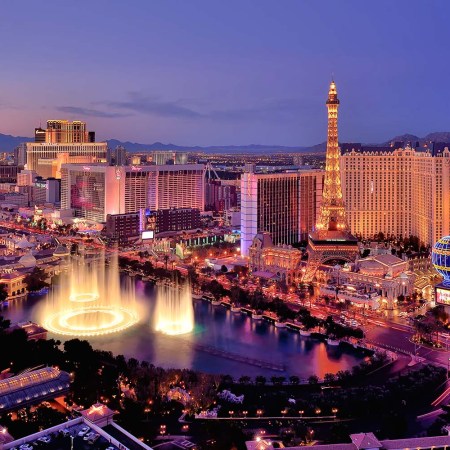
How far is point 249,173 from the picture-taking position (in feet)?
125

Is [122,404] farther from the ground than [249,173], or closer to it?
closer to it

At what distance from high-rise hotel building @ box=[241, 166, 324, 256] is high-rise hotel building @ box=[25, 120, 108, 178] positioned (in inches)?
1366

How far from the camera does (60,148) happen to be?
241 feet

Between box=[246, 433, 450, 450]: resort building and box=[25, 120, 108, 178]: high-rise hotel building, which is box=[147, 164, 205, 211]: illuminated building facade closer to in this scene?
box=[25, 120, 108, 178]: high-rise hotel building

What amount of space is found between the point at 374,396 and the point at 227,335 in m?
7.98

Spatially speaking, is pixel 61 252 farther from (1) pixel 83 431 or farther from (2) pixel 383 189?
(1) pixel 83 431

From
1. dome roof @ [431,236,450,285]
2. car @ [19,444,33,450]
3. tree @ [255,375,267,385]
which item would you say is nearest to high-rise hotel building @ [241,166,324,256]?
dome roof @ [431,236,450,285]

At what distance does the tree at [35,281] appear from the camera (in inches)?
1169

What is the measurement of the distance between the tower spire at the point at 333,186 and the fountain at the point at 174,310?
33.5 ft

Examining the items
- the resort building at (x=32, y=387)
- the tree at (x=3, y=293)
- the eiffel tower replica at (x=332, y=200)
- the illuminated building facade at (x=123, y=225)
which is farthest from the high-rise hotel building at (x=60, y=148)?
the resort building at (x=32, y=387)

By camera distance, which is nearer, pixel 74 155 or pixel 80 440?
pixel 80 440

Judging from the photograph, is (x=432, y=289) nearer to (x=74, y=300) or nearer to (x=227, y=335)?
(x=227, y=335)

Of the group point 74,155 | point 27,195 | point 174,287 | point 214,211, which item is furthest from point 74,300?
point 74,155

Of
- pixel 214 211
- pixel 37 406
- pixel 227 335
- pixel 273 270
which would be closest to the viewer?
pixel 37 406
